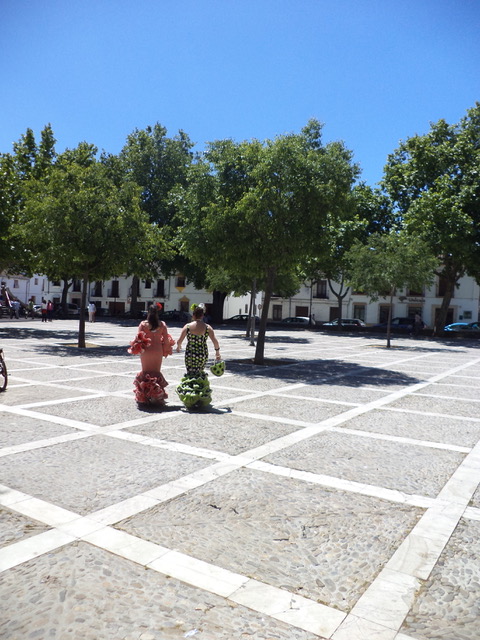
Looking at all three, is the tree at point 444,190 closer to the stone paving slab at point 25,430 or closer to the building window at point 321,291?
the building window at point 321,291

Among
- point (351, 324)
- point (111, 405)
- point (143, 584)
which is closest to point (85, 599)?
point (143, 584)

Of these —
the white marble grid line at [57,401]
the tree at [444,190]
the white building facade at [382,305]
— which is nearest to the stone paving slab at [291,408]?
the white marble grid line at [57,401]

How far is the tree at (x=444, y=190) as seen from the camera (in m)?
28.7

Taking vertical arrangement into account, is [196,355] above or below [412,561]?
above

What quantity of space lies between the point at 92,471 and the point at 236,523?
171 cm

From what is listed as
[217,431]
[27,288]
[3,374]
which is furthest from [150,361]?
[27,288]

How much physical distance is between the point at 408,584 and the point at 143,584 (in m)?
1.59

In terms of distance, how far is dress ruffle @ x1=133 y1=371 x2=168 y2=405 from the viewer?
8.04 meters

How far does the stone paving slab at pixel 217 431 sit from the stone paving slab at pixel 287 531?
4.26 feet

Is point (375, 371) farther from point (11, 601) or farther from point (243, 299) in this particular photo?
point (243, 299)

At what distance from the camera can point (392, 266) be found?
80.9 ft

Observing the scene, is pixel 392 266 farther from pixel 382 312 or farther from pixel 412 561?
Answer: pixel 382 312

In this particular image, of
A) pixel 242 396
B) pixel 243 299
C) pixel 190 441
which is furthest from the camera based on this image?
pixel 243 299

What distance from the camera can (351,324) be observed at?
43.3m
